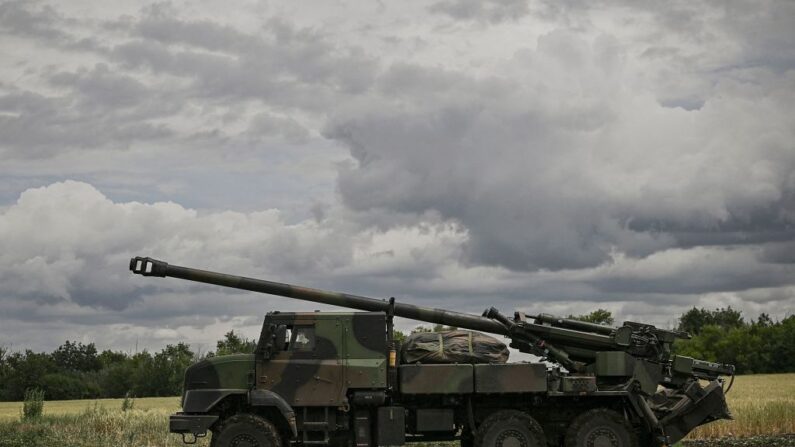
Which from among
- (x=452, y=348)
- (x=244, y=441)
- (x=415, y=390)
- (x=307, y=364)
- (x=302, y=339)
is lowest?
(x=244, y=441)

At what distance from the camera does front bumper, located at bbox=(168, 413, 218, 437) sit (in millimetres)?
19469

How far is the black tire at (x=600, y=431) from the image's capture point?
20.2m

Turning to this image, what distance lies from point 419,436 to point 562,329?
370cm

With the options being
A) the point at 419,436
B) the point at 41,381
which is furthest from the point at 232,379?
the point at 41,381

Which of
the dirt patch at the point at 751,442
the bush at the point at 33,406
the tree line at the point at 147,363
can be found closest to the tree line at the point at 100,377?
the tree line at the point at 147,363

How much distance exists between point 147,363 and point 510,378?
6051cm

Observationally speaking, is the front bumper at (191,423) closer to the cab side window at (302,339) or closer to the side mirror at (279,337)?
the side mirror at (279,337)

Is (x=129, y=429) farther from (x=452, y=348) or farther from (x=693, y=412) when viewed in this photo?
(x=693, y=412)

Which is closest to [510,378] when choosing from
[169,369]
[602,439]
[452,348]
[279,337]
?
[452,348]

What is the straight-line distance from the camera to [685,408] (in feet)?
68.0

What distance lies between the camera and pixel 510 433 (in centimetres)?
1994

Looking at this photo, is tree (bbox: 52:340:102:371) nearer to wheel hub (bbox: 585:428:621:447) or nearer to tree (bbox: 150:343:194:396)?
tree (bbox: 150:343:194:396)

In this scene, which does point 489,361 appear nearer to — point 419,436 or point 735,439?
point 419,436

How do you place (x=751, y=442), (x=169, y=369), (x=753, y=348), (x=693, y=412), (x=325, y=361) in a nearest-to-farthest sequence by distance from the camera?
1. (x=325, y=361)
2. (x=693, y=412)
3. (x=751, y=442)
4. (x=169, y=369)
5. (x=753, y=348)
